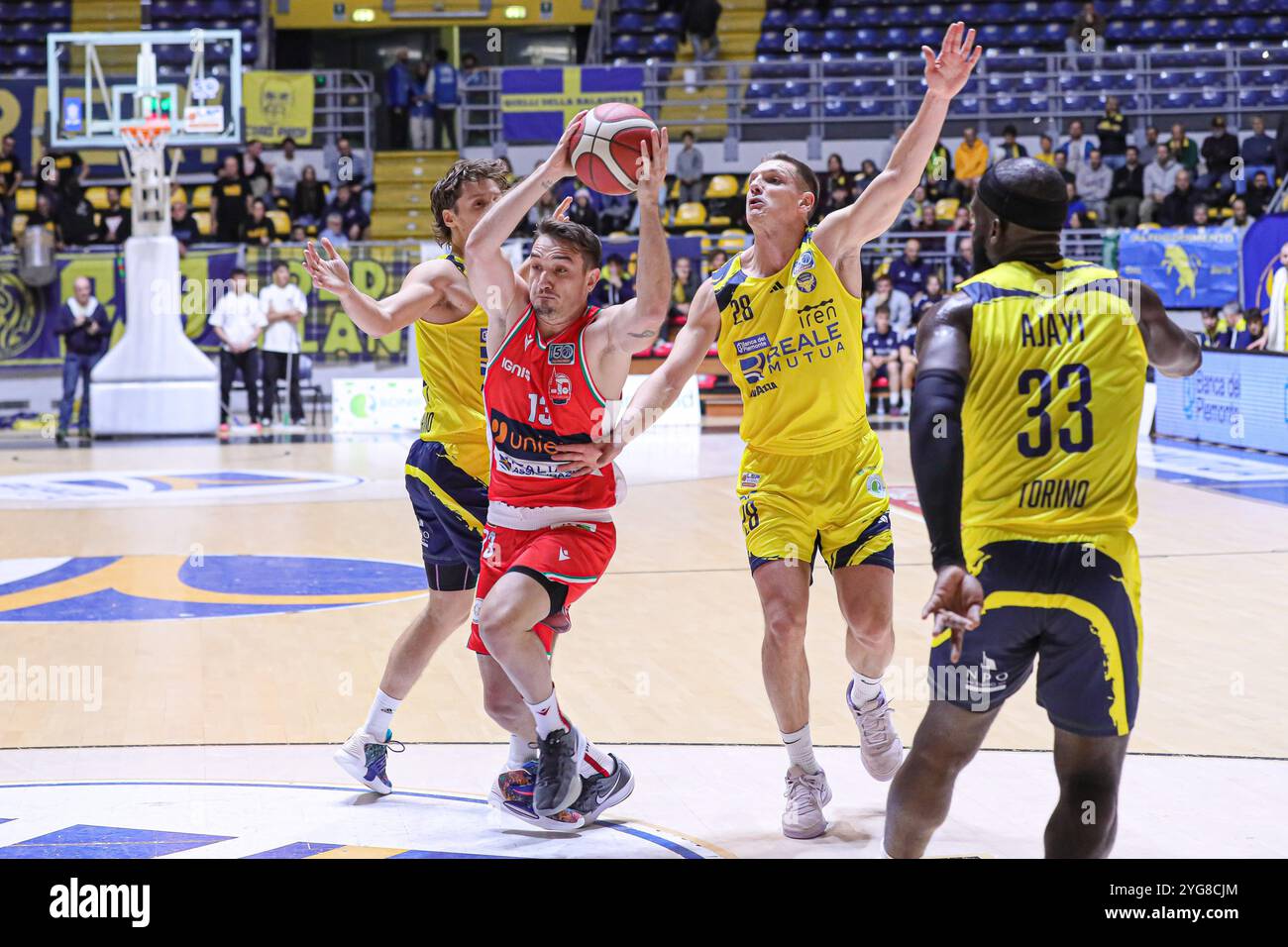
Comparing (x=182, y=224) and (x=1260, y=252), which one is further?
(x=182, y=224)

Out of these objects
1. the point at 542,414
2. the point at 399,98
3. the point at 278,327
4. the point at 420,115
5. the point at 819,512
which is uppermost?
the point at 399,98

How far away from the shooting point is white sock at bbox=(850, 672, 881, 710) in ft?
16.6

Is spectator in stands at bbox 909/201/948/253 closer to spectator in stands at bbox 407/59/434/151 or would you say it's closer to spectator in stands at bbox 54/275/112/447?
spectator in stands at bbox 407/59/434/151

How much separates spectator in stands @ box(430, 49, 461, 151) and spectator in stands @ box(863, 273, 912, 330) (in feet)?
29.7

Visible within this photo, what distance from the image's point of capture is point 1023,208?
11.6 ft

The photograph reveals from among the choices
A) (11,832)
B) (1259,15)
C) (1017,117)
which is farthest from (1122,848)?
(1259,15)

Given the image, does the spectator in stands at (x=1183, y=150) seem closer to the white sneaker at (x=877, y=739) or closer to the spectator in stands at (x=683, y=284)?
the spectator in stands at (x=683, y=284)

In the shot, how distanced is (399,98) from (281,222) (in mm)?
4888

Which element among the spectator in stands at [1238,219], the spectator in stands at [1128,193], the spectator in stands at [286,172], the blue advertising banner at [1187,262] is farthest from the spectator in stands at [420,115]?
the spectator in stands at [1238,219]

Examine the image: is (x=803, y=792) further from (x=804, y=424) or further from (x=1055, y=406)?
(x=1055, y=406)

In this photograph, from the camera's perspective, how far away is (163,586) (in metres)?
9.11

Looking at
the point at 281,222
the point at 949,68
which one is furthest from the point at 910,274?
the point at 949,68

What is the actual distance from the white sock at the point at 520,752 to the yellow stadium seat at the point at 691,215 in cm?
1882

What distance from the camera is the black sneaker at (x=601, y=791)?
15.4ft
